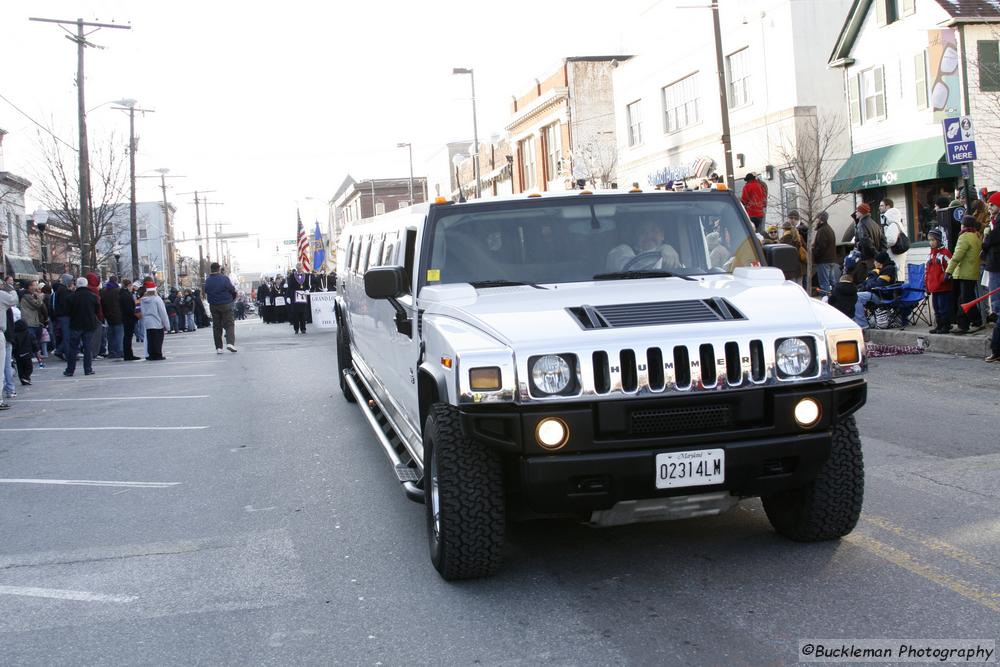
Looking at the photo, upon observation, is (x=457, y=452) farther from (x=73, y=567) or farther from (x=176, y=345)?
(x=176, y=345)

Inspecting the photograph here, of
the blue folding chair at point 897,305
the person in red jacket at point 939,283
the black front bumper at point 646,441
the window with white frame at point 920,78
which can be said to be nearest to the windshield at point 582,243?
the black front bumper at point 646,441

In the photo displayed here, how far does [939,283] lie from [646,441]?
11.7 meters

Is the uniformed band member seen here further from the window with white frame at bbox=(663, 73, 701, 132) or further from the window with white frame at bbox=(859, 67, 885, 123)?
the window with white frame at bbox=(859, 67, 885, 123)

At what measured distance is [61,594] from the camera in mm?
5273

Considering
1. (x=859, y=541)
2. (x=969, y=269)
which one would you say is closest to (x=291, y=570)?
(x=859, y=541)

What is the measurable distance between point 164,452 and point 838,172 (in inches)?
918

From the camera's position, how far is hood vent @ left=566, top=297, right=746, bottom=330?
4.77 m

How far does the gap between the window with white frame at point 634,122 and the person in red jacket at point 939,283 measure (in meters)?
24.8

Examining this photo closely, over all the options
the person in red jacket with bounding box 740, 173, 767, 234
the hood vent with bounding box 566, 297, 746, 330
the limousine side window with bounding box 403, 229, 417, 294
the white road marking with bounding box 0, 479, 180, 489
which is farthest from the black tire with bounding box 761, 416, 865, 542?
the person in red jacket with bounding box 740, 173, 767, 234

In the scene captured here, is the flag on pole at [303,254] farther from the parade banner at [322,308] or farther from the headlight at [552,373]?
the headlight at [552,373]

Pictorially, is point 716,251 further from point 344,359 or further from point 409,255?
point 344,359

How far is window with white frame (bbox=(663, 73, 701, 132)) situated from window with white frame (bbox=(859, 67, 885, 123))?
23.2 feet

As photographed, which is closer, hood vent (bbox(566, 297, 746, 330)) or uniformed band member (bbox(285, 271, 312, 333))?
hood vent (bbox(566, 297, 746, 330))

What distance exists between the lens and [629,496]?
462 cm
